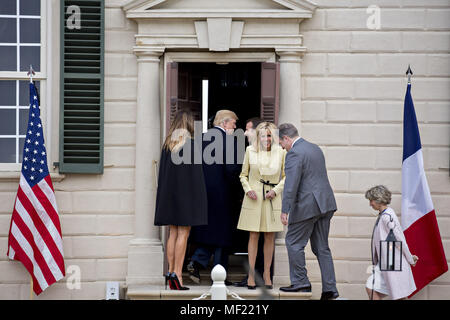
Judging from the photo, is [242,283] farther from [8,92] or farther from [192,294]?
[8,92]

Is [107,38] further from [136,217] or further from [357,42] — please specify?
[357,42]

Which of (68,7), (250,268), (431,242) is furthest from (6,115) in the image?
(431,242)

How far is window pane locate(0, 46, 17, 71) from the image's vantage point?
1015cm

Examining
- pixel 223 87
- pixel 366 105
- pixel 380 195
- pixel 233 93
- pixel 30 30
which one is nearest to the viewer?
pixel 380 195

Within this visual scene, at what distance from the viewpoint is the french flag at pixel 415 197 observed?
9.65 m

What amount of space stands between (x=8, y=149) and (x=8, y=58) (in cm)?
97

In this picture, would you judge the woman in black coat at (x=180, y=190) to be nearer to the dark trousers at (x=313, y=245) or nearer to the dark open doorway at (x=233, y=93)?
the dark open doorway at (x=233, y=93)

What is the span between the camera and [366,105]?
1007 cm

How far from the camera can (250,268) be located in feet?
31.6

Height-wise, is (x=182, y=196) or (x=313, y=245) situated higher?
(x=182, y=196)

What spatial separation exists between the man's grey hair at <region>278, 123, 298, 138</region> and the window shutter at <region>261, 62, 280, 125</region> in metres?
0.65

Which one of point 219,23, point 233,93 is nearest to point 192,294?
point 219,23

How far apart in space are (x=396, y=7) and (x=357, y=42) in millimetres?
553

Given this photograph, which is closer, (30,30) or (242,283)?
(242,283)
